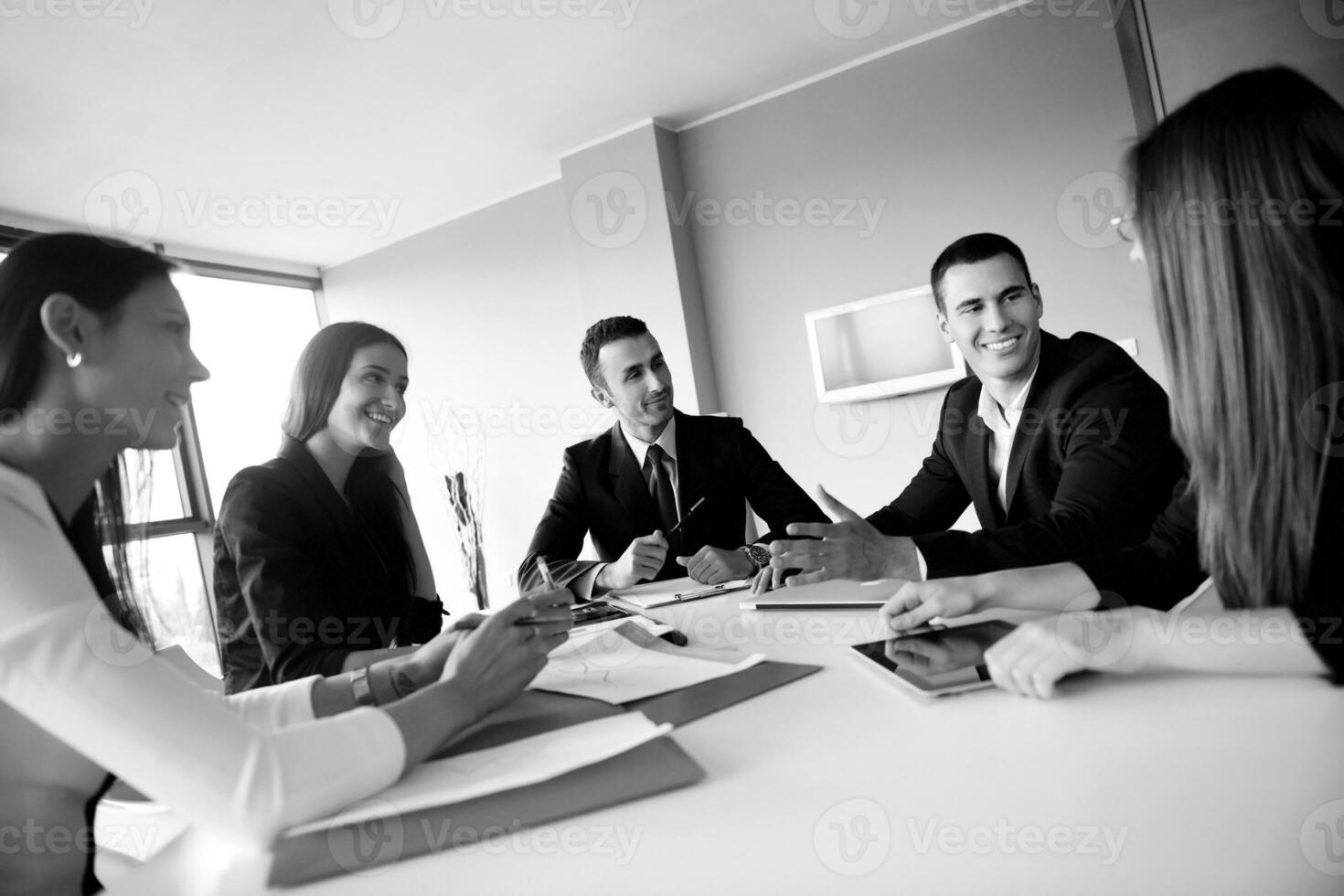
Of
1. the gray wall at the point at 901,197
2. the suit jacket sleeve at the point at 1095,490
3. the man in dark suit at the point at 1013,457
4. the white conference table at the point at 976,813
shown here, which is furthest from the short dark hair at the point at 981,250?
the gray wall at the point at 901,197

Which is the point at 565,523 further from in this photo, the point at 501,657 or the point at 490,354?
the point at 490,354

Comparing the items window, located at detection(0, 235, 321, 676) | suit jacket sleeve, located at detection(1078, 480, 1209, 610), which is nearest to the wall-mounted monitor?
suit jacket sleeve, located at detection(1078, 480, 1209, 610)

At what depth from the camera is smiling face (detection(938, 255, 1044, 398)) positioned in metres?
2.05

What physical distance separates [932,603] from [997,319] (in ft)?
3.64

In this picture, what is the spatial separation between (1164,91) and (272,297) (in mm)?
6191

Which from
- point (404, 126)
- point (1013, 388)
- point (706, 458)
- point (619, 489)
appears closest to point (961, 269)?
point (1013, 388)

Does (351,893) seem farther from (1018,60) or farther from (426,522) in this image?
(426,522)

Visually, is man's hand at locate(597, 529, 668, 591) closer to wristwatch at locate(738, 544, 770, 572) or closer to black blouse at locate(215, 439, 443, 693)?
wristwatch at locate(738, 544, 770, 572)

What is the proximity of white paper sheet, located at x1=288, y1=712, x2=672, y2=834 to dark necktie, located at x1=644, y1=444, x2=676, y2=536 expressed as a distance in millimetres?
1845

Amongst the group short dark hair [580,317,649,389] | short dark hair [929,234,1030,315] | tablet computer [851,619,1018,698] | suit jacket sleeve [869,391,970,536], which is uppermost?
short dark hair [580,317,649,389]

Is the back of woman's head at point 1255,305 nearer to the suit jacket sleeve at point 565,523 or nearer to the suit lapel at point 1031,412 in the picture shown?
the suit lapel at point 1031,412

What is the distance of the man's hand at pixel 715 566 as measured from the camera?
2078mm

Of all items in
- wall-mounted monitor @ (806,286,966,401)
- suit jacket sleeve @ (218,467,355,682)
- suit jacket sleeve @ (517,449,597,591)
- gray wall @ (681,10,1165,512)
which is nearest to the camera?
suit jacket sleeve @ (218,467,355,682)

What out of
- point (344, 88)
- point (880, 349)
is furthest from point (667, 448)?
point (344, 88)
